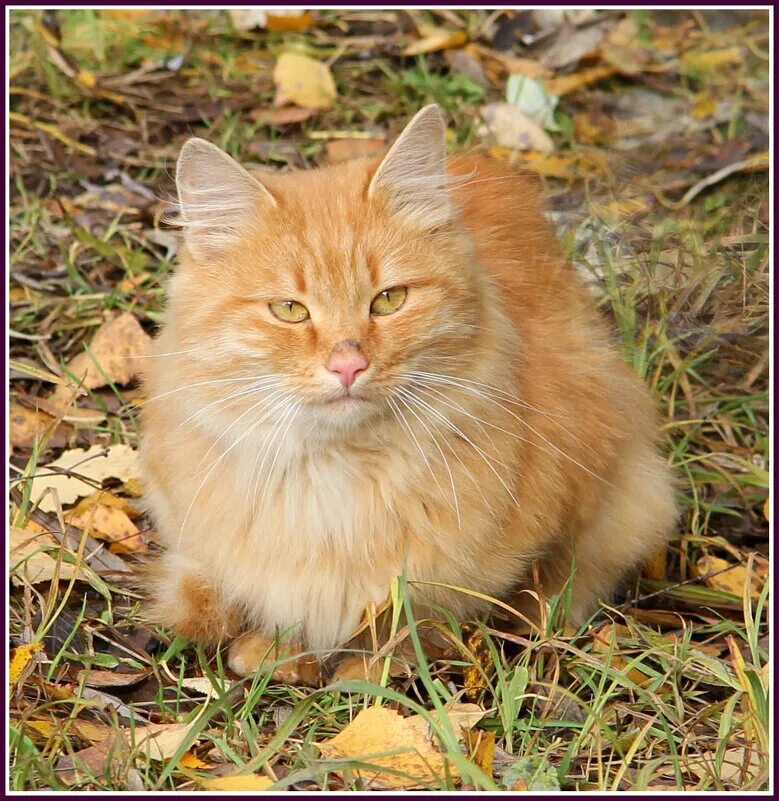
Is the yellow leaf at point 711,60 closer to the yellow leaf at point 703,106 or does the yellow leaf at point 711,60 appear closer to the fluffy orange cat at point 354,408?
the yellow leaf at point 703,106

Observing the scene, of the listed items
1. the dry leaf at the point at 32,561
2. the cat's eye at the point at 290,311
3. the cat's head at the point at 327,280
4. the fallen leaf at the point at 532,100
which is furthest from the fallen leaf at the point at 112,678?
the fallen leaf at the point at 532,100

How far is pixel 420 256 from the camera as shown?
2.55 m

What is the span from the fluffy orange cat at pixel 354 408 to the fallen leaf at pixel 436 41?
2.39 metres

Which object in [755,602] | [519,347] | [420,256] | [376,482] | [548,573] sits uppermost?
[420,256]

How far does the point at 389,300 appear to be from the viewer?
2.51 m

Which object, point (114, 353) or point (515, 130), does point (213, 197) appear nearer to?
point (114, 353)

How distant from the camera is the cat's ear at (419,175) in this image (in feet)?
8.36

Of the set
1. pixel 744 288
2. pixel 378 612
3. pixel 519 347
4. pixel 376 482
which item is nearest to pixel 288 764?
pixel 378 612

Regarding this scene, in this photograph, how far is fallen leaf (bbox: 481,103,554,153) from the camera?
479 cm

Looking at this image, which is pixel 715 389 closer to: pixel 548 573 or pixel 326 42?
pixel 548 573

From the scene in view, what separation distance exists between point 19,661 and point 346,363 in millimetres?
1112

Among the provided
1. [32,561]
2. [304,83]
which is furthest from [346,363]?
[304,83]

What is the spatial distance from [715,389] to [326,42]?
2.59 m

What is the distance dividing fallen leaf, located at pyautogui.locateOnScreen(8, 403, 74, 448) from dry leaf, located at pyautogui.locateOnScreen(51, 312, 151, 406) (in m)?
0.12
